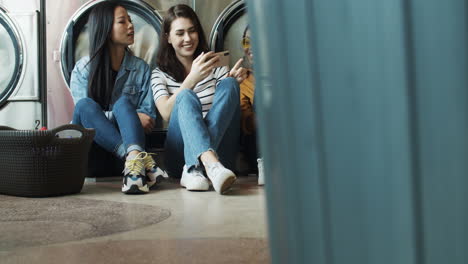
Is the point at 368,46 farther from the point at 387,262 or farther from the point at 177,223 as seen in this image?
the point at 177,223

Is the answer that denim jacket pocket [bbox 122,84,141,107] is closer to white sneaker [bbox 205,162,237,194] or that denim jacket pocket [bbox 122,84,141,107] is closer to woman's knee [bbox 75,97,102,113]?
woman's knee [bbox 75,97,102,113]

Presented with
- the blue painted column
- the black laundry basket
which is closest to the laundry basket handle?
the black laundry basket

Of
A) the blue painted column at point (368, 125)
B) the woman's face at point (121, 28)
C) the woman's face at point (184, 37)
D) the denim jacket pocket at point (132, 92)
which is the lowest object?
the blue painted column at point (368, 125)

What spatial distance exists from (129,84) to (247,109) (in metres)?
0.58

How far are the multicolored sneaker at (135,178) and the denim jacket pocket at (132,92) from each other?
2.44ft

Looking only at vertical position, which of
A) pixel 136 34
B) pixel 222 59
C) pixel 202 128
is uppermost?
pixel 136 34

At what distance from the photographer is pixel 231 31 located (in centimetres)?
266

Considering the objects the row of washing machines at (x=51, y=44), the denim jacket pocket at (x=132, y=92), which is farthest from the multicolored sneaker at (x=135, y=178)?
the row of washing machines at (x=51, y=44)

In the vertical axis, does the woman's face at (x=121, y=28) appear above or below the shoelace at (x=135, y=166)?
above

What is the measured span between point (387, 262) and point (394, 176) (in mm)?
40

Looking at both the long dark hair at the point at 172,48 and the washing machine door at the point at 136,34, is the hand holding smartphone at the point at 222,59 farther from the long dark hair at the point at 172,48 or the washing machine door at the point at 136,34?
→ the washing machine door at the point at 136,34

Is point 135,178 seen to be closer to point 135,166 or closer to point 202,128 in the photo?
point 135,166

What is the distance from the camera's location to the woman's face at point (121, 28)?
7.91 feet

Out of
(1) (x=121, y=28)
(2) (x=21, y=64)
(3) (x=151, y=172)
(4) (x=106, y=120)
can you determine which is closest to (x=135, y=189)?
(3) (x=151, y=172)
